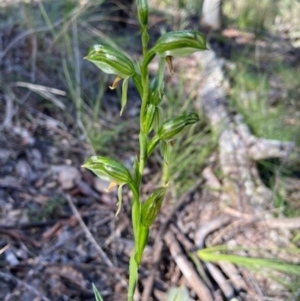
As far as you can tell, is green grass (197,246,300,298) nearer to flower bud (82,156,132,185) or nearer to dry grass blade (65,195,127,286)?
dry grass blade (65,195,127,286)

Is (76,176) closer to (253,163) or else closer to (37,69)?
(253,163)

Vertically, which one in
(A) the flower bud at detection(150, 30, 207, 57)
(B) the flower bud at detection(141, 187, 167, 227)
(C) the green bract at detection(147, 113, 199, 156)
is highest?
(A) the flower bud at detection(150, 30, 207, 57)

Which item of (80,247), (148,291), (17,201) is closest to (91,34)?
(17,201)

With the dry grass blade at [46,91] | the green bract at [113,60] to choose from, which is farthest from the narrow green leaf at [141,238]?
the dry grass blade at [46,91]

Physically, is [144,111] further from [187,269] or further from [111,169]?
[187,269]

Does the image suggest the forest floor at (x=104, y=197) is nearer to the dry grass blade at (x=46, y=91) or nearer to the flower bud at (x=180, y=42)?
the dry grass blade at (x=46, y=91)

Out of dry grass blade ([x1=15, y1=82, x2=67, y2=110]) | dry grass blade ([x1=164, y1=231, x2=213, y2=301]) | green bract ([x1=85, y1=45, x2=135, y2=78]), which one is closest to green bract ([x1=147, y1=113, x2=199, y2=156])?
green bract ([x1=85, y1=45, x2=135, y2=78])

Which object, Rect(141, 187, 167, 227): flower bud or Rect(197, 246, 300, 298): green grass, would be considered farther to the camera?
Rect(197, 246, 300, 298): green grass
